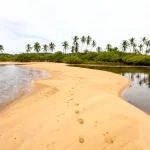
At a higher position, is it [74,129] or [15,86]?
[74,129]

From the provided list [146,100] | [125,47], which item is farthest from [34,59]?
[146,100]

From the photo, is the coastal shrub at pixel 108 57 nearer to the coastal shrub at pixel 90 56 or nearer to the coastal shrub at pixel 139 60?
the coastal shrub at pixel 90 56

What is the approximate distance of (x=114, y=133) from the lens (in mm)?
9031

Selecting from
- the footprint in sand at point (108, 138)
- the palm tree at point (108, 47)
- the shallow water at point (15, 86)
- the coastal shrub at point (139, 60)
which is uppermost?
the palm tree at point (108, 47)

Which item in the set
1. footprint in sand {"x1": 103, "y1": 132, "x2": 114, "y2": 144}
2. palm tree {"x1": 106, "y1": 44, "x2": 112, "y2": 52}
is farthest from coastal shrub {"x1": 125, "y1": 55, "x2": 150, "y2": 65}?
footprint in sand {"x1": 103, "y1": 132, "x2": 114, "y2": 144}

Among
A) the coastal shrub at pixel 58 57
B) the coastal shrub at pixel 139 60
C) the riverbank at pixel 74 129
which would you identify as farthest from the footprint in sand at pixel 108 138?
the coastal shrub at pixel 58 57

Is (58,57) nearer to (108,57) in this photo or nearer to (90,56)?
(90,56)

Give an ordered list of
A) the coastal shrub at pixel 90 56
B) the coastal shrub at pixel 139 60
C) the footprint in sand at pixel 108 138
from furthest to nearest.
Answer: the coastal shrub at pixel 90 56 < the coastal shrub at pixel 139 60 < the footprint in sand at pixel 108 138

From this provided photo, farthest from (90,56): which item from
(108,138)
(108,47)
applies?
(108,138)

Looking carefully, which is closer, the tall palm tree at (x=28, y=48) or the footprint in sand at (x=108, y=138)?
the footprint in sand at (x=108, y=138)

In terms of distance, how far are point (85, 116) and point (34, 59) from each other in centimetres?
11841

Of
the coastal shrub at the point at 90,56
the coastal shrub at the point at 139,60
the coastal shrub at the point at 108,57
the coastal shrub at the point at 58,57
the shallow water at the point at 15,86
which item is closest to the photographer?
the shallow water at the point at 15,86

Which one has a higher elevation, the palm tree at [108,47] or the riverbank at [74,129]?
the palm tree at [108,47]

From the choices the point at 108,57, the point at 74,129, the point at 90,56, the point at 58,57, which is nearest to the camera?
the point at 74,129
